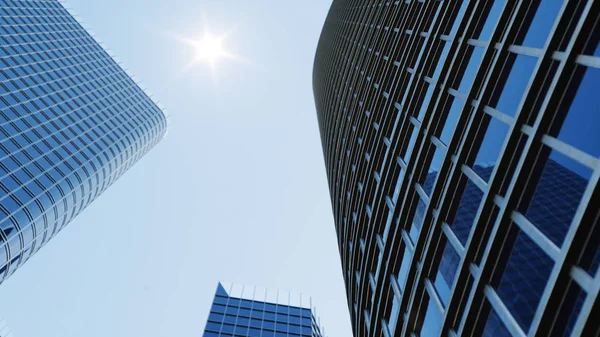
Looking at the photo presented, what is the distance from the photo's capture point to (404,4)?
3148 centimetres

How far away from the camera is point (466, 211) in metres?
14.7

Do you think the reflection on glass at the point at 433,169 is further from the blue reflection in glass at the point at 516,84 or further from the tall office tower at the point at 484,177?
the blue reflection in glass at the point at 516,84

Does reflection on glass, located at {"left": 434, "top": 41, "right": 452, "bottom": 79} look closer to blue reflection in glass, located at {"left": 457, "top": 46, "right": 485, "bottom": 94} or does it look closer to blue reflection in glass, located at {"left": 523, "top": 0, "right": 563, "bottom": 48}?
blue reflection in glass, located at {"left": 457, "top": 46, "right": 485, "bottom": 94}

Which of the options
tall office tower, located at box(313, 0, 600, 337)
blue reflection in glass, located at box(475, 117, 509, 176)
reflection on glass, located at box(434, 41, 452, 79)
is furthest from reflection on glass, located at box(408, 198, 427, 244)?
reflection on glass, located at box(434, 41, 452, 79)

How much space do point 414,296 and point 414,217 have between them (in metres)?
3.84

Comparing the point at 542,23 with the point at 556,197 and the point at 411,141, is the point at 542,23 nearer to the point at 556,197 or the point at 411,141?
the point at 556,197

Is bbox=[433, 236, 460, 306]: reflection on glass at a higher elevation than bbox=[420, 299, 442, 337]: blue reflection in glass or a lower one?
higher

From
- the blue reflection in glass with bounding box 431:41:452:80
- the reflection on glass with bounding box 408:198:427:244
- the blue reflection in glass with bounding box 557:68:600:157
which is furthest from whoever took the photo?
the blue reflection in glass with bounding box 431:41:452:80

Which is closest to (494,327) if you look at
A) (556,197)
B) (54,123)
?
(556,197)

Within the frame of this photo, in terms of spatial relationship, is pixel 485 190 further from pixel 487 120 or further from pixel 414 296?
pixel 414 296

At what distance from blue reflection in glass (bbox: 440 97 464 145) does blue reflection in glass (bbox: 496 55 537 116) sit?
2812 millimetres

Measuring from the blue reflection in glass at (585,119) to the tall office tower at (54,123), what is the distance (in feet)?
132

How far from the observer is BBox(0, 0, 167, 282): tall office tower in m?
39.9

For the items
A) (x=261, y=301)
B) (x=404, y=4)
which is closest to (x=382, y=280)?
(x=404, y=4)
